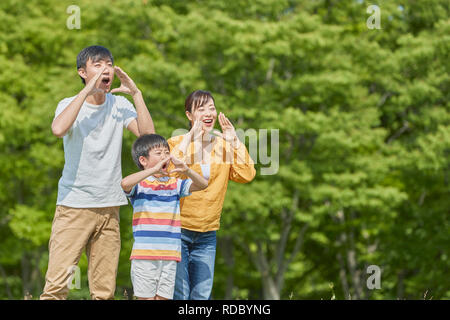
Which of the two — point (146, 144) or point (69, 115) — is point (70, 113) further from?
point (146, 144)

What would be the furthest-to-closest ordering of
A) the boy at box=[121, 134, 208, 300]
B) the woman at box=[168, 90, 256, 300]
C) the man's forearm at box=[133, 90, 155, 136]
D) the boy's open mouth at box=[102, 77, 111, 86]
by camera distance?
the woman at box=[168, 90, 256, 300]
the man's forearm at box=[133, 90, 155, 136]
the boy's open mouth at box=[102, 77, 111, 86]
the boy at box=[121, 134, 208, 300]

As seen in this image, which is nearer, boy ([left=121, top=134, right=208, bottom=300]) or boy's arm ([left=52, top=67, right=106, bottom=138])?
boy's arm ([left=52, top=67, right=106, bottom=138])

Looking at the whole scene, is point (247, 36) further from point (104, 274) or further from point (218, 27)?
point (104, 274)

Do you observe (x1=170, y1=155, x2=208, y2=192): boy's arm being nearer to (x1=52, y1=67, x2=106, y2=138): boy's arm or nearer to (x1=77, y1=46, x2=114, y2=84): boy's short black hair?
(x1=52, y1=67, x2=106, y2=138): boy's arm

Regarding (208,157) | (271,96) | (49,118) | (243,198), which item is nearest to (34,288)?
(49,118)

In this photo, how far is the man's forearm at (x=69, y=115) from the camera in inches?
134

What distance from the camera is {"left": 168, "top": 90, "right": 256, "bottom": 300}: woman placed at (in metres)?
3.90

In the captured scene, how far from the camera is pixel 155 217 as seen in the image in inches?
140

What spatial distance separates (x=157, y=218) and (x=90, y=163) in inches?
20.8

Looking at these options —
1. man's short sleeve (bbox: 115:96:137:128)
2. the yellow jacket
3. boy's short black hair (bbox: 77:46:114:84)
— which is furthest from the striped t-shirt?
boy's short black hair (bbox: 77:46:114:84)

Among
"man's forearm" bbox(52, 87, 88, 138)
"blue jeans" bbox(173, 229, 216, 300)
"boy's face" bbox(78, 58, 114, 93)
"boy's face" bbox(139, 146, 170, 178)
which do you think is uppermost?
"boy's face" bbox(78, 58, 114, 93)

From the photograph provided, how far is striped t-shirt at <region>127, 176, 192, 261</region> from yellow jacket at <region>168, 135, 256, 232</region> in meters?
0.26

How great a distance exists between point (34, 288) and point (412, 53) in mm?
14577

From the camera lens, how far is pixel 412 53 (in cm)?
1600
